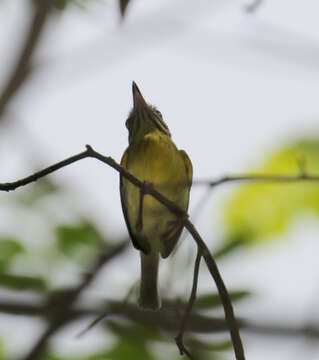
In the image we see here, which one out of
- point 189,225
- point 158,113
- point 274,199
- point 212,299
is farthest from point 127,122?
point 189,225

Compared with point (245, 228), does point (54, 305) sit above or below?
below

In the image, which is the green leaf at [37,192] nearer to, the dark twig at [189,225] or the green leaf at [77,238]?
the green leaf at [77,238]

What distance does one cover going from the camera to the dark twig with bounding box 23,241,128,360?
411cm

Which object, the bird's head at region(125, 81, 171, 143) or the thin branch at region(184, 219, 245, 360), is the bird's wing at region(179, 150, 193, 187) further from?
the thin branch at region(184, 219, 245, 360)

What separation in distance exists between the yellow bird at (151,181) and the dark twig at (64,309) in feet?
0.98

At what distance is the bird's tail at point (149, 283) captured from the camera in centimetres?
452

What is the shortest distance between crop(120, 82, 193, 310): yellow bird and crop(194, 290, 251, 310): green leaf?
360mm

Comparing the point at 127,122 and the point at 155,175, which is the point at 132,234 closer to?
the point at 155,175

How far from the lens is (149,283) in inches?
193

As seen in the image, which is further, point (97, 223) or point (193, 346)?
point (97, 223)

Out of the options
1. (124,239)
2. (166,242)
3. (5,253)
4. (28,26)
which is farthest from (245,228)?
(28,26)

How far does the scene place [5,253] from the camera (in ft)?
18.3

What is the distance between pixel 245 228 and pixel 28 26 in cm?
235

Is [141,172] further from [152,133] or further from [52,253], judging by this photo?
[52,253]
